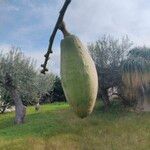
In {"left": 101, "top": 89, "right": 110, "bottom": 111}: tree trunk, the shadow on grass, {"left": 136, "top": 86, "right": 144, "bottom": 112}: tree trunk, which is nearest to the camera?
the shadow on grass

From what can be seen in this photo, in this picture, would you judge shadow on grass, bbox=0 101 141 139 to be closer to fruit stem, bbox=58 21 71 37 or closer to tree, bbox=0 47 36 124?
tree, bbox=0 47 36 124

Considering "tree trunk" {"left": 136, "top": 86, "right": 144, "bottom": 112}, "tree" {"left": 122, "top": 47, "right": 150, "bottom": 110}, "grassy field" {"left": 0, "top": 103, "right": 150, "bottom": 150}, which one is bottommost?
"grassy field" {"left": 0, "top": 103, "right": 150, "bottom": 150}

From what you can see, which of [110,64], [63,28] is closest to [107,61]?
[110,64]

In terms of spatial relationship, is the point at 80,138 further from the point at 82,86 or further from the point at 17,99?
the point at 82,86

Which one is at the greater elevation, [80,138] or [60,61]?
[60,61]

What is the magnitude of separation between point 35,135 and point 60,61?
26997 millimetres

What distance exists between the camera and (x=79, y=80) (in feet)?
4.18

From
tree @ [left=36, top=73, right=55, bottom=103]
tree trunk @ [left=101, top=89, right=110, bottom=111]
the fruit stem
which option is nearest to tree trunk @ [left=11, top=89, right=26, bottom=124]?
tree trunk @ [left=101, top=89, right=110, bottom=111]

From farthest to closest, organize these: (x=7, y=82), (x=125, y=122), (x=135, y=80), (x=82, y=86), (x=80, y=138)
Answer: (x=135, y=80)
(x=7, y=82)
(x=125, y=122)
(x=80, y=138)
(x=82, y=86)

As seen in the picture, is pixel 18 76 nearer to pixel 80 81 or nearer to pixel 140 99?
pixel 140 99

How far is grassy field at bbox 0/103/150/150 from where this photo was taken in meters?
25.4

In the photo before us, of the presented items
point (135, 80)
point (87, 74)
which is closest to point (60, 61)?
point (87, 74)

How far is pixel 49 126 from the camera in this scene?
100 ft

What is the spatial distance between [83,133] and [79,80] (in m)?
27.0
